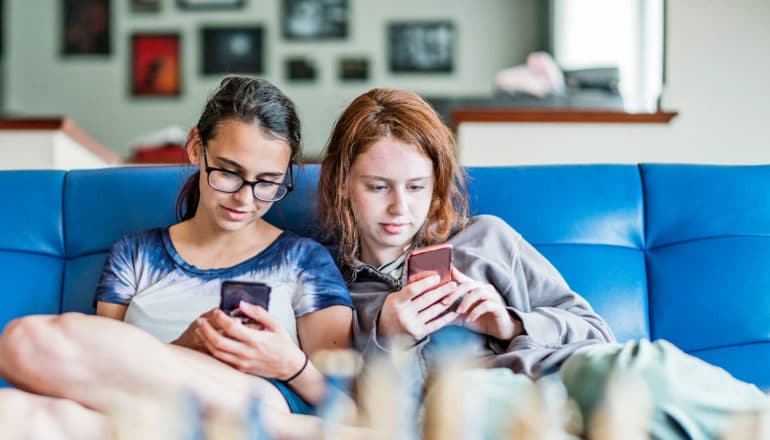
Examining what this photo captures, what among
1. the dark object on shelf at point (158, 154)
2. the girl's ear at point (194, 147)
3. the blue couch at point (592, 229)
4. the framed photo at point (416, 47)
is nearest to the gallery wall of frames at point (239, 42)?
the framed photo at point (416, 47)

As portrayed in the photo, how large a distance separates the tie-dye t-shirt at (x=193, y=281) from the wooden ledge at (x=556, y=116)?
143 centimetres

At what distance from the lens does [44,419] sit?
1205 mm

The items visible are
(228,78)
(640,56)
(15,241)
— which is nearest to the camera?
(228,78)

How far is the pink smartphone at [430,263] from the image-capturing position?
5.03 ft

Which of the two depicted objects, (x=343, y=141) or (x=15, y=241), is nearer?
(x=343, y=141)

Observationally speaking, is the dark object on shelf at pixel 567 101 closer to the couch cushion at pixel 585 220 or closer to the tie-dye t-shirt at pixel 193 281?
the couch cushion at pixel 585 220

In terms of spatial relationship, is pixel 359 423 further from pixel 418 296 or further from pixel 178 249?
pixel 178 249

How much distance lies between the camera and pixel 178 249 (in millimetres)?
1765

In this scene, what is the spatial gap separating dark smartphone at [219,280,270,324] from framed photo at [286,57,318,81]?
5587mm

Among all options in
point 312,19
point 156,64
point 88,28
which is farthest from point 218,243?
point 88,28

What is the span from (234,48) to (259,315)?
18.9 feet

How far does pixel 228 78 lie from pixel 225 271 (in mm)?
400

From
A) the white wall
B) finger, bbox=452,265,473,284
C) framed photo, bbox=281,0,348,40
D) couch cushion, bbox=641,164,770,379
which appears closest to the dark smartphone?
finger, bbox=452,265,473,284

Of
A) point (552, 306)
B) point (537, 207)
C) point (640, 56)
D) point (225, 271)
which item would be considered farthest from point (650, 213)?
point (640, 56)
